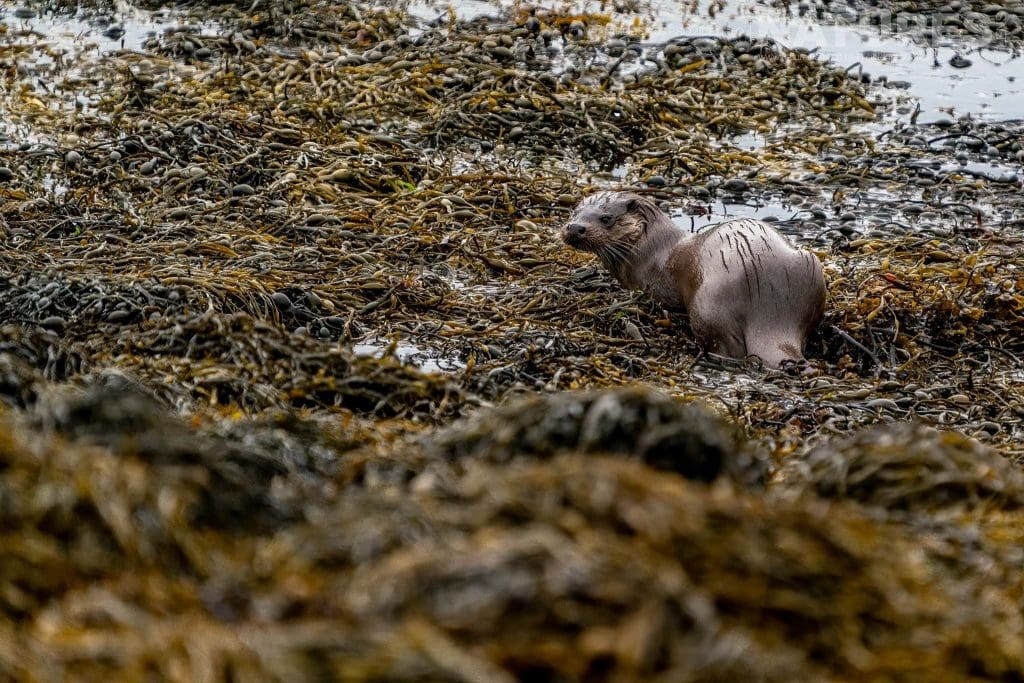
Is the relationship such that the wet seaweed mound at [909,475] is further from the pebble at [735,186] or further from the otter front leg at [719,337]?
the pebble at [735,186]

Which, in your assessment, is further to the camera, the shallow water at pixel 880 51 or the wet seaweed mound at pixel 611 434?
the shallow water at pixel 880 51

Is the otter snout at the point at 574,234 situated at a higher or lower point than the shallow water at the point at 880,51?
lower

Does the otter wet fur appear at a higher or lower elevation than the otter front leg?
higher

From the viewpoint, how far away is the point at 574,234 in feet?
23.8

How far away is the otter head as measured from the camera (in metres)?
7.25

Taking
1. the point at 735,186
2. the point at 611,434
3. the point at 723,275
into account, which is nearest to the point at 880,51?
the point at 735,186

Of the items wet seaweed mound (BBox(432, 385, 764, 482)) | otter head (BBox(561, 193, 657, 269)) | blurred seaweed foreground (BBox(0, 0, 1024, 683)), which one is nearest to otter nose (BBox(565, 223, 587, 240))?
otter head (BBox(561, 193, 657, 269))

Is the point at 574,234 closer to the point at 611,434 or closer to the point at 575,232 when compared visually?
the point at 575,232

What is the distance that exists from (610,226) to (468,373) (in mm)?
1876

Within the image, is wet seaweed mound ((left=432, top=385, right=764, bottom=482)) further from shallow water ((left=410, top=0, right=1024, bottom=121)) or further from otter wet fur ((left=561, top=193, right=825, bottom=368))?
shallow water ((left=410, top=0, right=1024, bottom=121))

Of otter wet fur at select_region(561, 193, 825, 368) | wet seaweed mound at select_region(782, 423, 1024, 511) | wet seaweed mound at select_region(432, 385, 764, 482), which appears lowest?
otter wet fur at select_region(561, 193, 825, 368)

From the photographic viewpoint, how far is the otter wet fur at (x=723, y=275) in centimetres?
643

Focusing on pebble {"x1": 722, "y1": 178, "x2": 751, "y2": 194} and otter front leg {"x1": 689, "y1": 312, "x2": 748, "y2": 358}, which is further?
pebble {"x1": 722, "y1": 178, "x2": 751, "y2": 194}

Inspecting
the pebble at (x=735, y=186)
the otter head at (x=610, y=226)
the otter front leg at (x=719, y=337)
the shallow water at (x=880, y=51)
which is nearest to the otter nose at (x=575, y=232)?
the otter head at (x=610, y=226)
